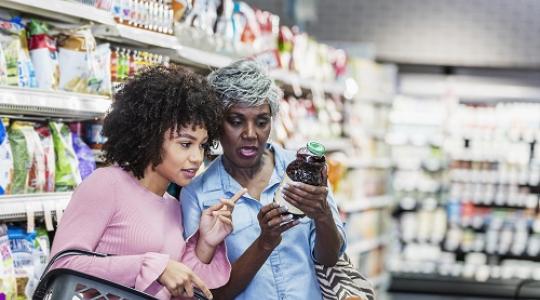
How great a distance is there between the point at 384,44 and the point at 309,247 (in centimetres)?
952

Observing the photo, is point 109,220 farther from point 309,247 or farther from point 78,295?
point 309,247

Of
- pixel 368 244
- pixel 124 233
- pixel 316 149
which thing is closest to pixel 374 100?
pixel 368 244

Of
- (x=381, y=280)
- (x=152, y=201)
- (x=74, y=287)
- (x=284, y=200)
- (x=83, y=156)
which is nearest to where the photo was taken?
(x=74, y=287)

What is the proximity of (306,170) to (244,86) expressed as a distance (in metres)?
0.33

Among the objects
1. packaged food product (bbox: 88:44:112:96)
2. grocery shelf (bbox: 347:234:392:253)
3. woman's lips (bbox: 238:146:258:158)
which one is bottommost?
grocery shelf (bbox: 347:234:392:253)

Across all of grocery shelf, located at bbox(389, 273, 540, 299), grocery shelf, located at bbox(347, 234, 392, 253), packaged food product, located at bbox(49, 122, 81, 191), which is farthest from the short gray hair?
grocery shelf, located at bbox(389, 273, 540, 299)

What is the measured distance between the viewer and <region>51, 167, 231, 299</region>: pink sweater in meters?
2.15

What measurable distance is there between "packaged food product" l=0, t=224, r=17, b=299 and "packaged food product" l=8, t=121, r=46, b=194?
0.59 ft

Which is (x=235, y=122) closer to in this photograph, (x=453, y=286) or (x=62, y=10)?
(x=62, y=10)

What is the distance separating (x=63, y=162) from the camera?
11.1ft

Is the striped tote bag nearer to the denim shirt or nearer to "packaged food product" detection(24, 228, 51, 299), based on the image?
the denim shirt

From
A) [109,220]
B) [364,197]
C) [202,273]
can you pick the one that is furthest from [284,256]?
[364,197]

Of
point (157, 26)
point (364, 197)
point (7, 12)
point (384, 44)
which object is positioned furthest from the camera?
point (384, 44)

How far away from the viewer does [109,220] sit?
2227 millimetres
